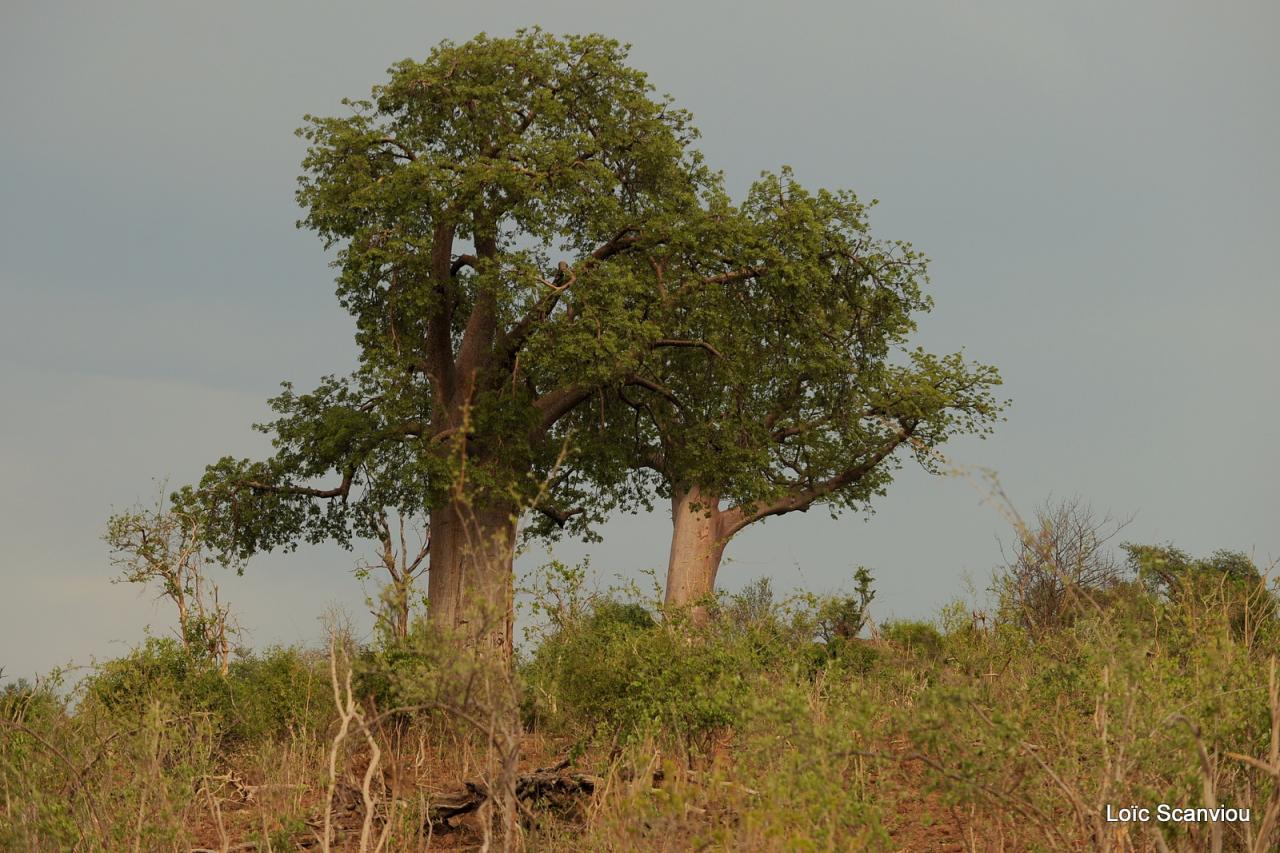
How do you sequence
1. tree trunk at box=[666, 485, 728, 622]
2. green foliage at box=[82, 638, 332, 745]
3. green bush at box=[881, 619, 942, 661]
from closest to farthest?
green foliage at box=[82, 638, 332, 745]
green bush at box=[881, 619, 942, 661]
tree trunk at box=[666, 485, 728, 622]

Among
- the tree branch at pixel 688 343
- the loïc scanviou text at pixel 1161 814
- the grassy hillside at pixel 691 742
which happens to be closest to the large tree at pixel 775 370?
the tree branch at pixel 688 343

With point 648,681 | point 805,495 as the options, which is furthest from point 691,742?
point 805,495

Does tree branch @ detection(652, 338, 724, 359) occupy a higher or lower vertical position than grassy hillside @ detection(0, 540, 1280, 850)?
higher

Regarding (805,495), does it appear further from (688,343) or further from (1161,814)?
(1161,814)

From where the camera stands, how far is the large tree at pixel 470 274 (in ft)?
62.3

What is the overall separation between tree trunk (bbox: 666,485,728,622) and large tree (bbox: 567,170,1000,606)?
0.08 metres

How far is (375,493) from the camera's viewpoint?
71.5 feet

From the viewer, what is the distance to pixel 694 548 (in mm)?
24266

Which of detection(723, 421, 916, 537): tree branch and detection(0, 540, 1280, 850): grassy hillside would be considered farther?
detection(723, 421, 916, 537): tree branch

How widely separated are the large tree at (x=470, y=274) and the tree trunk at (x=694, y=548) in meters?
4.39

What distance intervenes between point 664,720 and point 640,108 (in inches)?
472

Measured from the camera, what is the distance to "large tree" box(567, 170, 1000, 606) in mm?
19891

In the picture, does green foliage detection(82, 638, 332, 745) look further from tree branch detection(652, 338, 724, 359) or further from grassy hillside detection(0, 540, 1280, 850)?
tree branch detection(652, 338, 724, 359)

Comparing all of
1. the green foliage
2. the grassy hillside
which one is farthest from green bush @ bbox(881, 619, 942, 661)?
the green foliage
